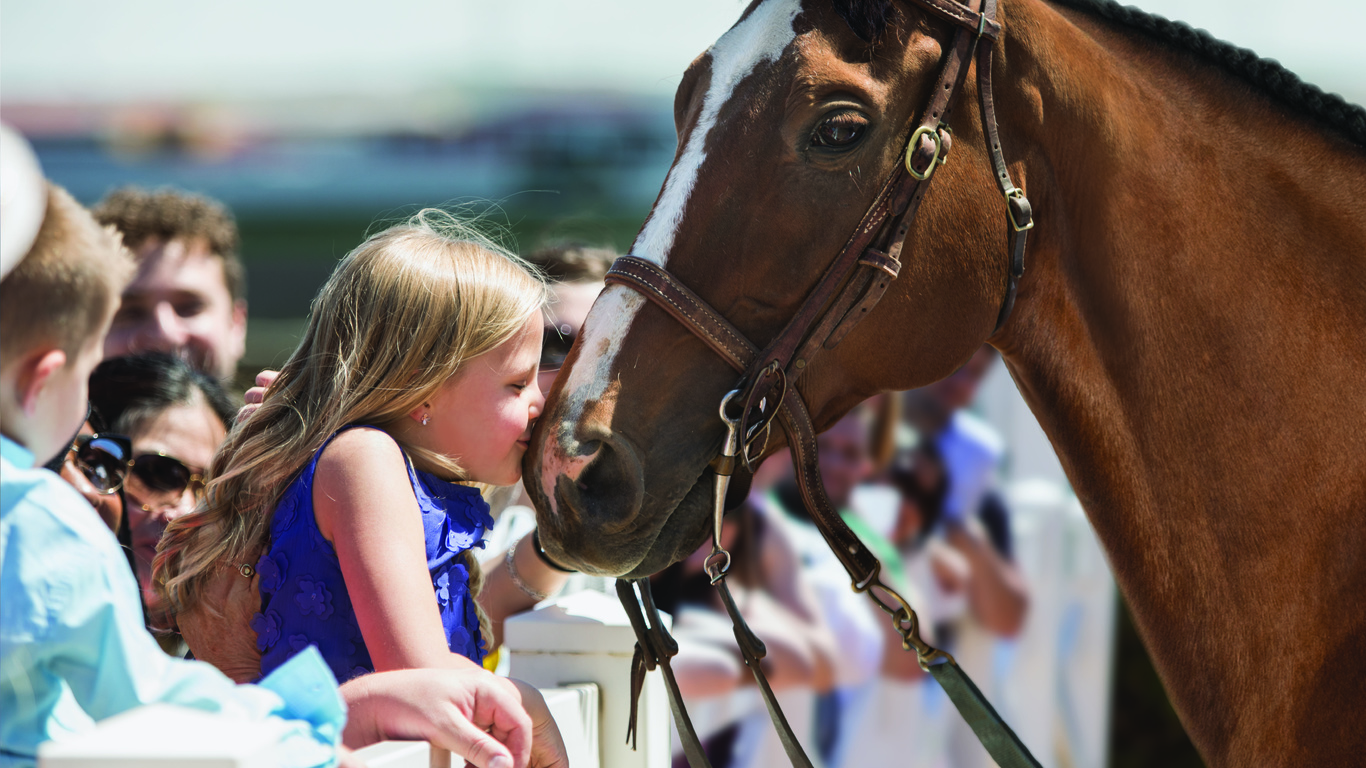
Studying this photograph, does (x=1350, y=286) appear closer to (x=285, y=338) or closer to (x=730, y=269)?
(x=730, y=269)

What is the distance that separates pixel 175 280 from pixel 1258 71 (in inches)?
130

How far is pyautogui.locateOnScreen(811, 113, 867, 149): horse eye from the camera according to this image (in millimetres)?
1682

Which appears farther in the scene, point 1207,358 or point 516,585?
point 516,585

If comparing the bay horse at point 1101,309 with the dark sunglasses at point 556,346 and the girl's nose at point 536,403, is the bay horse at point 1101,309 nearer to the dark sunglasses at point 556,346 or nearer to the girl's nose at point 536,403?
the girl's nose at point 536,403

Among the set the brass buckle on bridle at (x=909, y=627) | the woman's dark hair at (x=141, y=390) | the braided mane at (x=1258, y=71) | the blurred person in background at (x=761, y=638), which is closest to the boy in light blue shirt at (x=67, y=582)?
the brass buckle on bridle at (x=909, y=627)

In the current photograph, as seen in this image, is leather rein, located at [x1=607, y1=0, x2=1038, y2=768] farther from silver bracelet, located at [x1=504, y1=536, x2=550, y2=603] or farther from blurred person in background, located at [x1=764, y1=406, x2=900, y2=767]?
blurred person in background, located at [x1=764, y1=406, x2=900, y2=767]

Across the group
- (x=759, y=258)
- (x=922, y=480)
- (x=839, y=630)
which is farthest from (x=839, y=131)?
(x=922, y=480)

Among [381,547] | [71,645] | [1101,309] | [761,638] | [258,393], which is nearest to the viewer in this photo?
[71,645]

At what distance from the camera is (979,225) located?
173cm

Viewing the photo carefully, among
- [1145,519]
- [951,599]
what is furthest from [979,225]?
[951,599]

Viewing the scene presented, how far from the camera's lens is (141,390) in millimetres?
2670

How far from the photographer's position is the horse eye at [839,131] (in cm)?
168

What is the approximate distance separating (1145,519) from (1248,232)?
19.1 inches

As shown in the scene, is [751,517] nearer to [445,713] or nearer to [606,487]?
[606,487]
